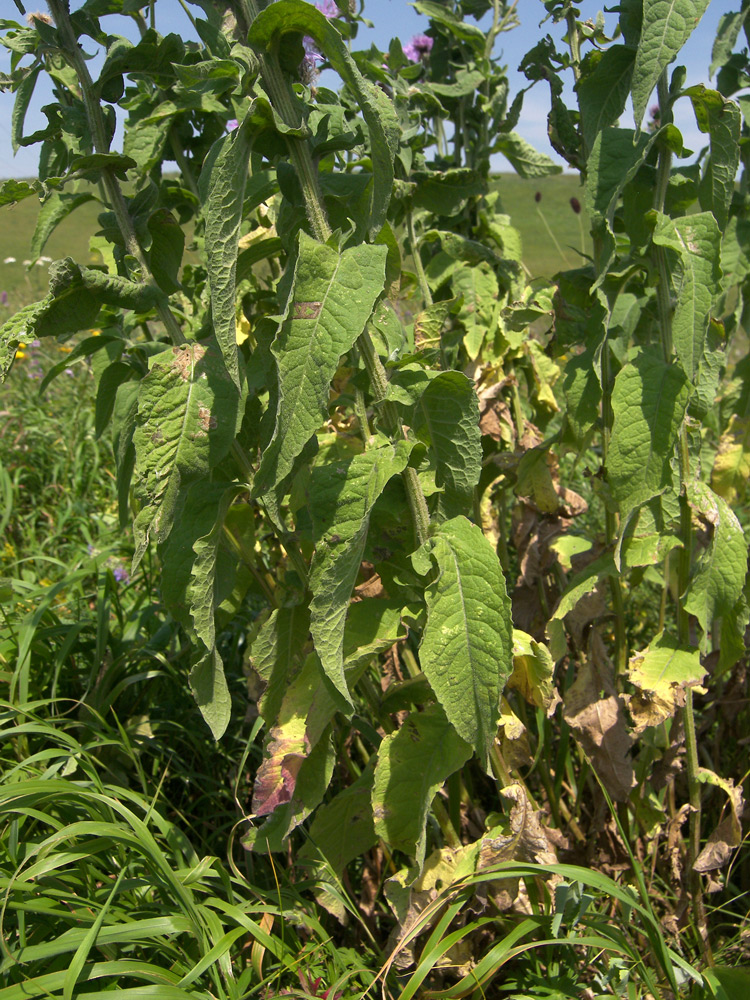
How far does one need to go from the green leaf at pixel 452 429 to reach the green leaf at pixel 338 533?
0.11 m

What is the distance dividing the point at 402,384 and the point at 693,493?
0.70 metres

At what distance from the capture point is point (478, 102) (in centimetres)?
233

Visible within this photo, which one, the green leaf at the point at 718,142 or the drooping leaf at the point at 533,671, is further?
the drooping leaf at the point at 533,671

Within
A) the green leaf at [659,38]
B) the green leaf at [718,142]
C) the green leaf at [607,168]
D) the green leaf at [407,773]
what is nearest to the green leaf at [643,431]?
the green leaf at [607,168]

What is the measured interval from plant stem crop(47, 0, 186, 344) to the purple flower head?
153 centimetres

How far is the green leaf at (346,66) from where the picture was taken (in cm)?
113

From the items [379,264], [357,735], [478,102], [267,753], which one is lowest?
[357,735]

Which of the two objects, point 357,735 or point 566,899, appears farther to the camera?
point 357,735

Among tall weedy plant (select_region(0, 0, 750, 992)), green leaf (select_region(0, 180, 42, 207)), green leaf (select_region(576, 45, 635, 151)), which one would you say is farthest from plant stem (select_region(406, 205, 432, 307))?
green leaf (select_region(0, 180, 42, 207))

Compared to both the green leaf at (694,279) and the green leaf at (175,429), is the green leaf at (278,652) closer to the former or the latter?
the green leaf at (175,429)

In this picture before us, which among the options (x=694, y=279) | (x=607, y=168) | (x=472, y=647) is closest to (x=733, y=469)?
(x=694, y=279)

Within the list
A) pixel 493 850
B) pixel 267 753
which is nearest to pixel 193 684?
pixel 267 753

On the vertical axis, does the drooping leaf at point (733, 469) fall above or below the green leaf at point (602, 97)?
Answer: below

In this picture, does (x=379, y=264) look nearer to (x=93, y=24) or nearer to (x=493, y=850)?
(x=93, y=24)
